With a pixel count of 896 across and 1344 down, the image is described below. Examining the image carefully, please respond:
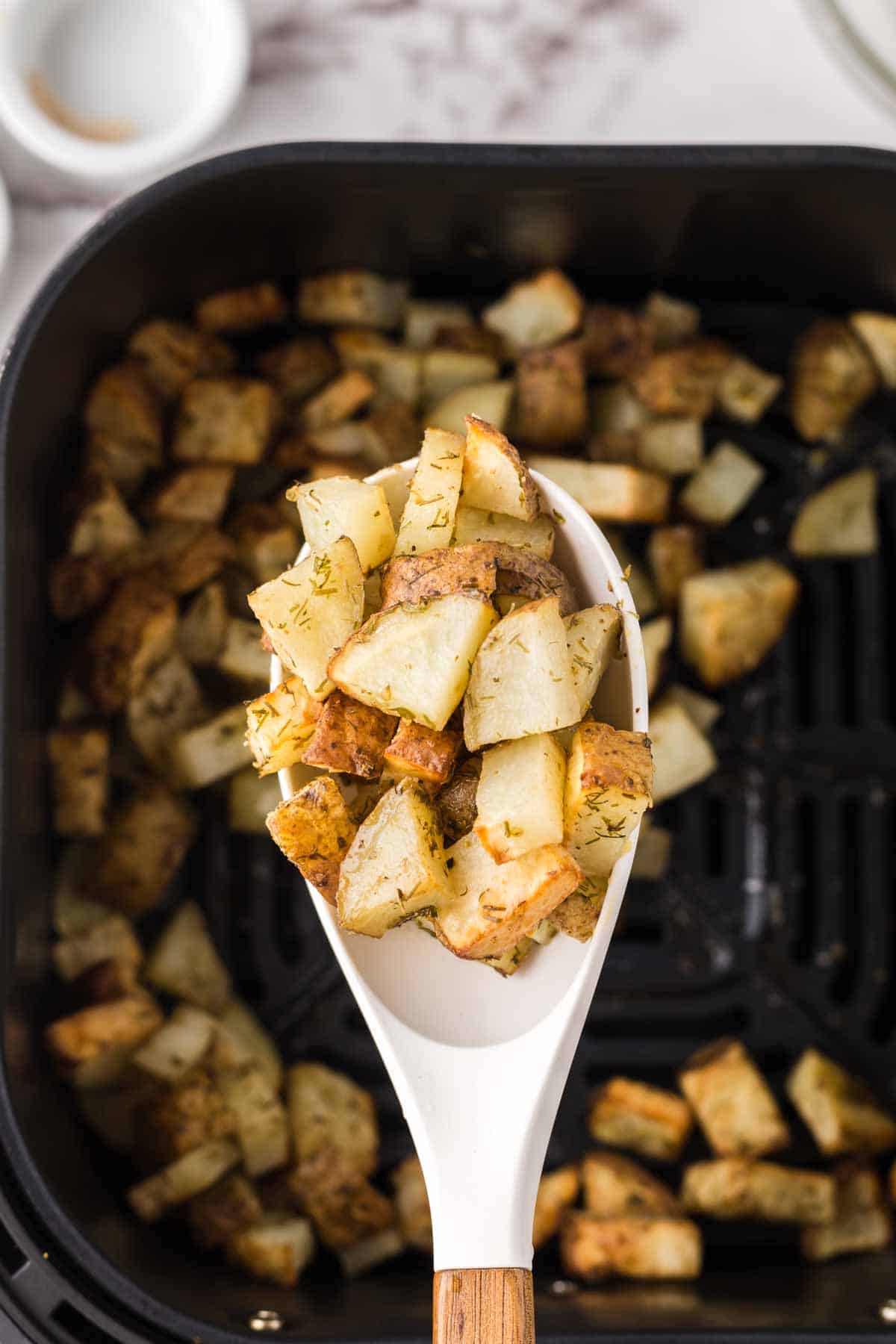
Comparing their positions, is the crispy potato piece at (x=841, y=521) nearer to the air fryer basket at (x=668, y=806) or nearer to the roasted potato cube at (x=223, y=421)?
the air fryer basket at (x=668, y=806)

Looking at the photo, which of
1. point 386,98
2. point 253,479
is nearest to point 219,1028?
point 253,479

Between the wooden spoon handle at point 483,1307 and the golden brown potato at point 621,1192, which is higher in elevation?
the wooden spoon handle at point 483,1307

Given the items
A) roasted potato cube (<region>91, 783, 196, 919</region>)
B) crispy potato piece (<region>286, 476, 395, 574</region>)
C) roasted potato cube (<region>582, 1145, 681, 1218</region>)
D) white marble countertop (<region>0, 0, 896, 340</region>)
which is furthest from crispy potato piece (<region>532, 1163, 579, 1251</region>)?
white marble countertop (<region>0, 0, 896, 340</region>)

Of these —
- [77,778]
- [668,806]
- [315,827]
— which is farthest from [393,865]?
[668,806]

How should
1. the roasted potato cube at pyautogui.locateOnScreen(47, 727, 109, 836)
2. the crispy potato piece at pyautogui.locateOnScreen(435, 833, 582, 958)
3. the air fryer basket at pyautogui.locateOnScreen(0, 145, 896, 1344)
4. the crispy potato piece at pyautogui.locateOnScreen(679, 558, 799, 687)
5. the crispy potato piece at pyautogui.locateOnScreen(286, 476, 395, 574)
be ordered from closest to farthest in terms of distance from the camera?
1. the crispy potato piece at pyautogui.locateOnScreen(435, 833, 582, 958)
2. the crispy potato piece at pyautogui.locateOnScreen(286, 476, 395, 574)
3. the air fryer basket at pyautogui.locateOnScreen(0, 145, 896, 1344)
4. the roasted potato cube at pyautogui.locateOnScreen(47, 727, 109, 836)
5. the crispy potato piece at pyautogui.locateOnScreen(679, 558, 799, 687)

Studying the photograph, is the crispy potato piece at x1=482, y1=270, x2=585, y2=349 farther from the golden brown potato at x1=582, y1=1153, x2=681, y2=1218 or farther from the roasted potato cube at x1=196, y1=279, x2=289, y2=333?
the golden brown potato at x1=582, y1=1153, x2=681, y2=1218

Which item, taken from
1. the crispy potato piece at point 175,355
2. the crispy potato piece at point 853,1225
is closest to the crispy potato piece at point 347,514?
the crispy potato piece at point 175,355
